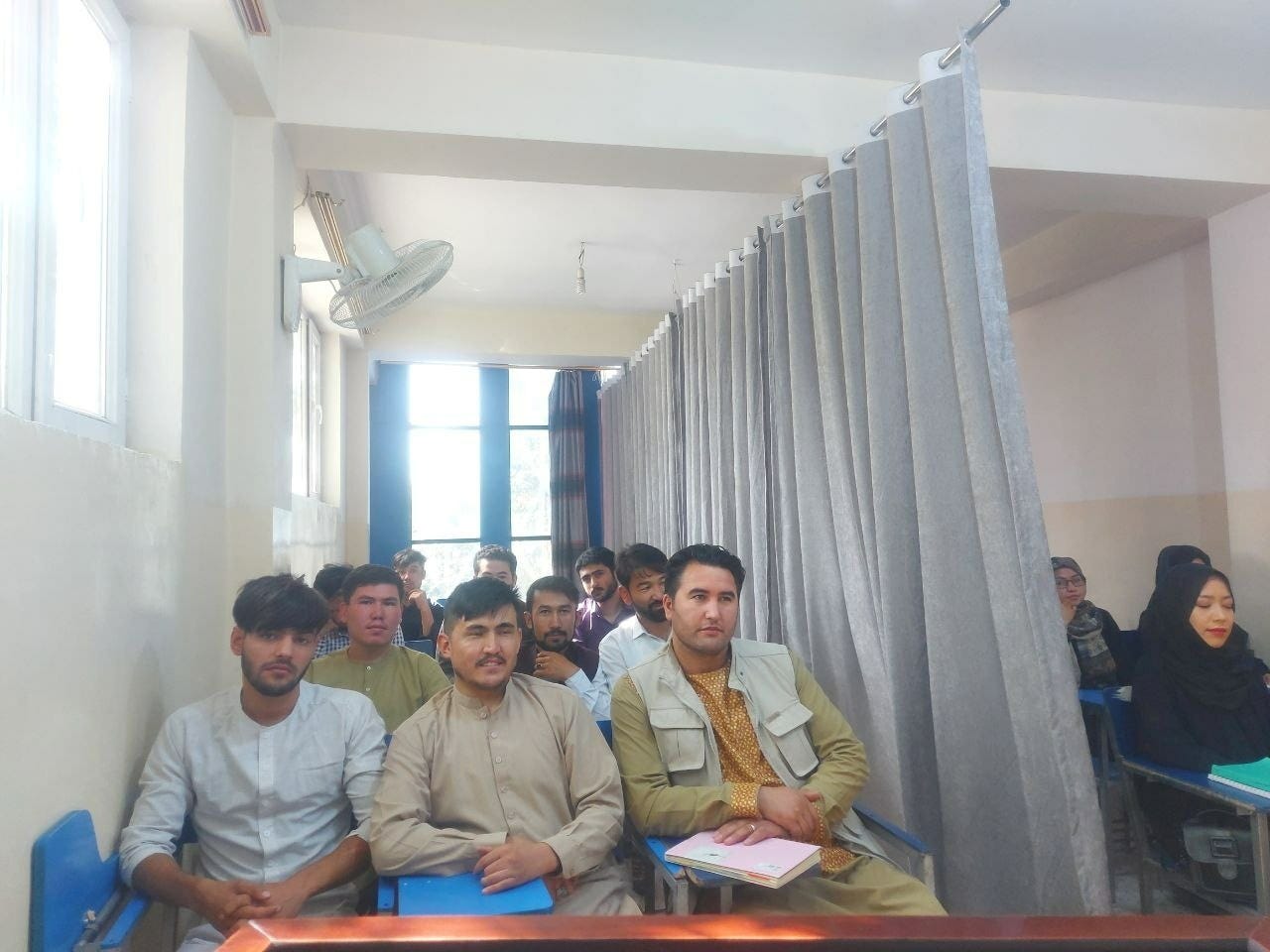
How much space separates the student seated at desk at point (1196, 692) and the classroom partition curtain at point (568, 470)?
4.95m

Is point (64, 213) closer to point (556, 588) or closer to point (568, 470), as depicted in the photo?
point (556, 588)

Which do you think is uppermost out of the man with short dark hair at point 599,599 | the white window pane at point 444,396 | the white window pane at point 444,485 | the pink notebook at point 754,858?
the white window pane at point 444,396

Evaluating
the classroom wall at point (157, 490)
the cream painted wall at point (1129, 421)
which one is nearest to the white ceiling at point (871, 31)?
the classroom wall at point (157, 490)

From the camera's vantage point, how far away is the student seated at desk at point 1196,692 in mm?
2793

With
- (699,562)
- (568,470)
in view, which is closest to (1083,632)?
(699,562)

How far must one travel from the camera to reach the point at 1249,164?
3.40m

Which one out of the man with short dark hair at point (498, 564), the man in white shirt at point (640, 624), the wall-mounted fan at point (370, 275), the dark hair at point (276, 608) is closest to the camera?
the dark hair at point (276, 608)

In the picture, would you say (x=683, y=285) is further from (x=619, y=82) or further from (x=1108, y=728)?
(x=1108, y=728)

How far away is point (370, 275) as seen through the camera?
2.62 m

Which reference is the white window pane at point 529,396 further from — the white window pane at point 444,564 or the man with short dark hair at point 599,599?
the man with short dark hair at point 599,599

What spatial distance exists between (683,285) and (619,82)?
2.69m

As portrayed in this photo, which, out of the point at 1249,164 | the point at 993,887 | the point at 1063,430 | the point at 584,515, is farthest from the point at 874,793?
the point at 584,515

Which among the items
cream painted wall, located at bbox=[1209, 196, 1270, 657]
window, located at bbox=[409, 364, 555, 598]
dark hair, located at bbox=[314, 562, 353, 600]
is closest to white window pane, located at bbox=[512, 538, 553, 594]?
window, located at bbox=[409, 364, 555, 598]

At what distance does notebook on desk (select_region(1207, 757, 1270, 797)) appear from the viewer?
2.34 metres
